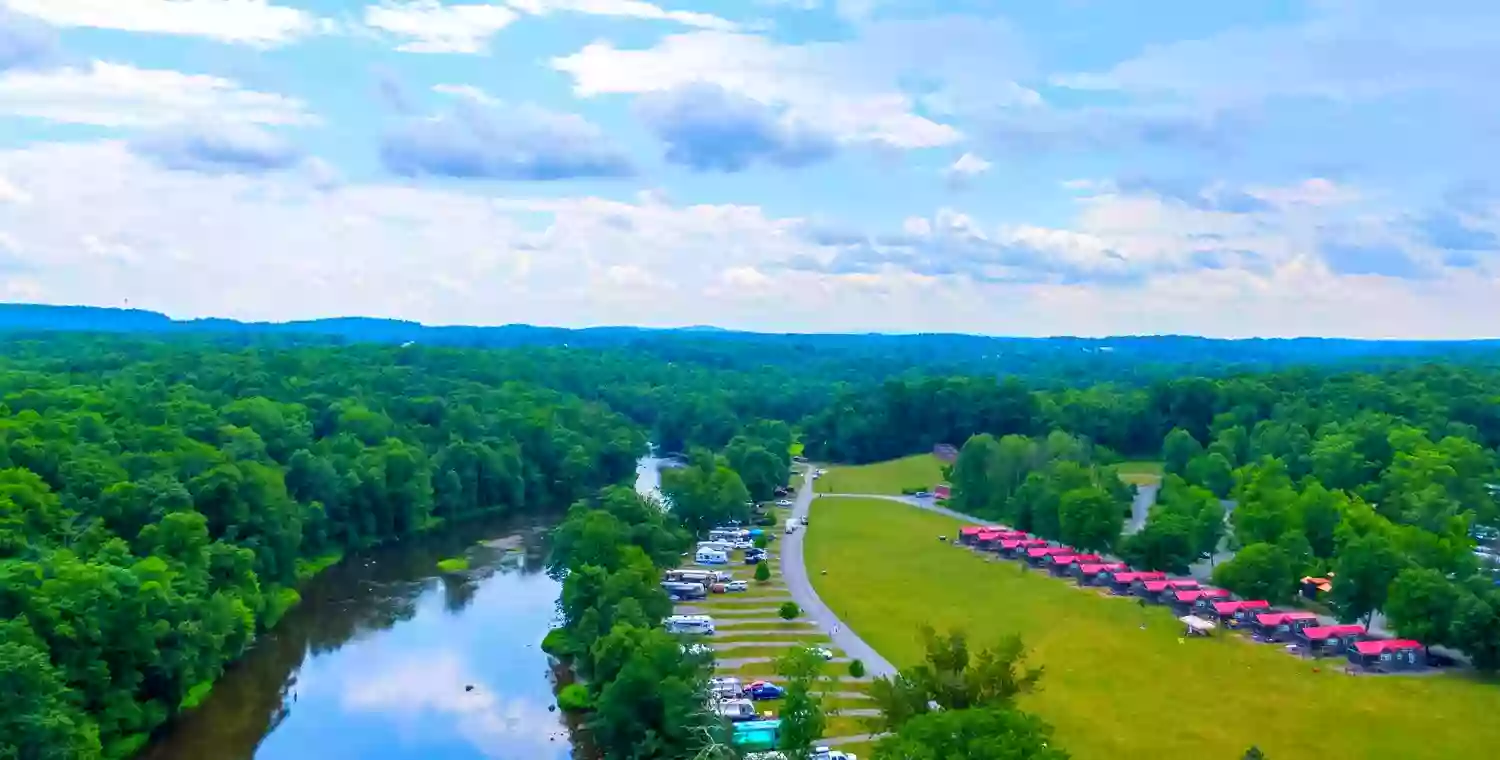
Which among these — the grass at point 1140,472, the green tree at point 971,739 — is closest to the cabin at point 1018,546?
the grass at point 1140,472

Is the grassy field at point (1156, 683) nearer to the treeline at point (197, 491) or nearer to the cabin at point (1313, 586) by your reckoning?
the cabin at point (1313, 586)

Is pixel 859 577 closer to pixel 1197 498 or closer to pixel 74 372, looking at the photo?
pixel 1197 498

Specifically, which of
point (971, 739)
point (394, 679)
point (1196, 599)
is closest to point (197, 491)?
point (394, 679)

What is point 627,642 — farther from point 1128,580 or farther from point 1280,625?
point 1128,580

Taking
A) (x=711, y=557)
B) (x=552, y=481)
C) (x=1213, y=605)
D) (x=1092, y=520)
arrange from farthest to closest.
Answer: (x=552, y=481), (x=711, y=557), (x=1092, y=520), (x=1213, y=605)

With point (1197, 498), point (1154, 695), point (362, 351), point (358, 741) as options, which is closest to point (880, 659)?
point (1154, 695)

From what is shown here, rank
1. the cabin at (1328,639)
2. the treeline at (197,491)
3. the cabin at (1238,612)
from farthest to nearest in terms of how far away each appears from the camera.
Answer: the cabin at (1238,612), the cabin at (1328,639), the treeline at (197,491)

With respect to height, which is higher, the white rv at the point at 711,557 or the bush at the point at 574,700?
the white rv at the point at 711,557
